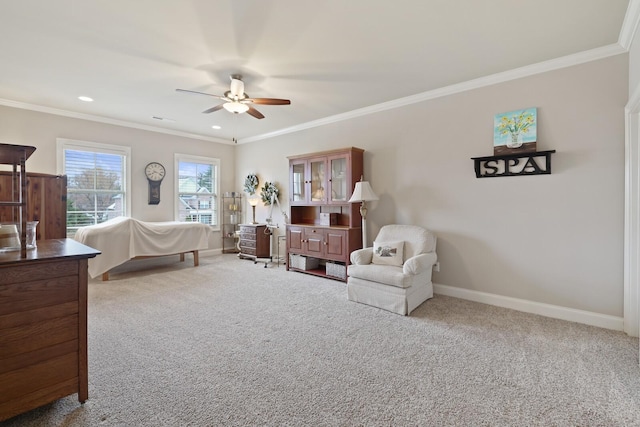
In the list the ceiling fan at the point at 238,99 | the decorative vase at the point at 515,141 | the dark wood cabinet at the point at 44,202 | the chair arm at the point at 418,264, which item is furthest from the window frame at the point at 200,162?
the decorative vase at the point at 515,141

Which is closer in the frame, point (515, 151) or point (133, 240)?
point (515, 151)

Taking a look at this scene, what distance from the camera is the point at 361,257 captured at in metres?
3.69

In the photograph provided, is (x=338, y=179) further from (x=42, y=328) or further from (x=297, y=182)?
(x=42, y=328)

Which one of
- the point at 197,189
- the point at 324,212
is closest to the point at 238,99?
the point at 324,212

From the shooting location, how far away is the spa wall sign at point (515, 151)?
10.3 ft

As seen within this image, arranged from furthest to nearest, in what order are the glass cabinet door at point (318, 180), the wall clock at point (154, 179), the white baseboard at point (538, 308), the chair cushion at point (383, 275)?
the wall clock at point (154, 179), the glass cabinet door at point (318, 180), the chair cushion at point (383, 275), the white baseboard at point (538, 308)

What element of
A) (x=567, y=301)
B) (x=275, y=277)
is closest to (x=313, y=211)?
(x=275, y=277)

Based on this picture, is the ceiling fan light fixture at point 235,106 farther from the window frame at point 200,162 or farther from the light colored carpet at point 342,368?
the window frame at point 200,162

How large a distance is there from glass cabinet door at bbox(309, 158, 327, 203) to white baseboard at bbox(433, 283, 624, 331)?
2.17 metres

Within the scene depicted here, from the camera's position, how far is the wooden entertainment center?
175 inches

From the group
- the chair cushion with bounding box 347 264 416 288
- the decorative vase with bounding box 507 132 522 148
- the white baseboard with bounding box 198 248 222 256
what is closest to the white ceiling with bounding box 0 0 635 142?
the decorative vase with bounding box 507 132 522 148

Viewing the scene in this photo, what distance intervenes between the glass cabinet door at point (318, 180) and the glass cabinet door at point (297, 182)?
0.68 feet

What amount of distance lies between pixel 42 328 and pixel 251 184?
5.02 m

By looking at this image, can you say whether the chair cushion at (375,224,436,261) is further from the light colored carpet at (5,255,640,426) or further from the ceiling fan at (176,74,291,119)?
the ceiling fan at (176,74,291,119)
